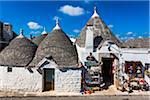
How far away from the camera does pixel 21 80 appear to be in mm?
19719

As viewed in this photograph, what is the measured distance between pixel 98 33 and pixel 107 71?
3.42m

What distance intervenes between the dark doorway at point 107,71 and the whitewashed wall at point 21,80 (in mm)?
5669

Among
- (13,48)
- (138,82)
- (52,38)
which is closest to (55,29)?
(52,38)

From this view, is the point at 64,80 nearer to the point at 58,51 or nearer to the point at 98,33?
the point at 58,51

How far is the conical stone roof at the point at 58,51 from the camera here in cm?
1981

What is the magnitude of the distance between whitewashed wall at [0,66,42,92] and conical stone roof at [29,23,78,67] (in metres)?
0.89

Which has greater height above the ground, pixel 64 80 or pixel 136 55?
pixel 136 55

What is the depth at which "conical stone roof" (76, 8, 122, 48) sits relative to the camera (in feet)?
73.5

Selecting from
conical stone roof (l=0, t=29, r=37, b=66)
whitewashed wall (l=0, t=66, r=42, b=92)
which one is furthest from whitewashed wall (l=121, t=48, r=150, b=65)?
conical stone roof (l=0, t=29, r=37, b=66)

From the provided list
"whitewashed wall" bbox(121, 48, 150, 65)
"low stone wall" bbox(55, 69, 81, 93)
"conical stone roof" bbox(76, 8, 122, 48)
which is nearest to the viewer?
"low stone wall" bbox(55, 69, 81, 93)

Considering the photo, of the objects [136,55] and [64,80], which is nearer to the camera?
[64,80]

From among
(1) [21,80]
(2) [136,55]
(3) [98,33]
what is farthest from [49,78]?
(2) [136,55]

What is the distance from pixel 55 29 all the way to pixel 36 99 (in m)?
6.85

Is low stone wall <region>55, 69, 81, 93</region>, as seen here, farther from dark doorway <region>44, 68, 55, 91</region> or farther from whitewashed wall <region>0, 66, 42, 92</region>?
whitewashed wall <region>0, 66, 42, 92</region>
